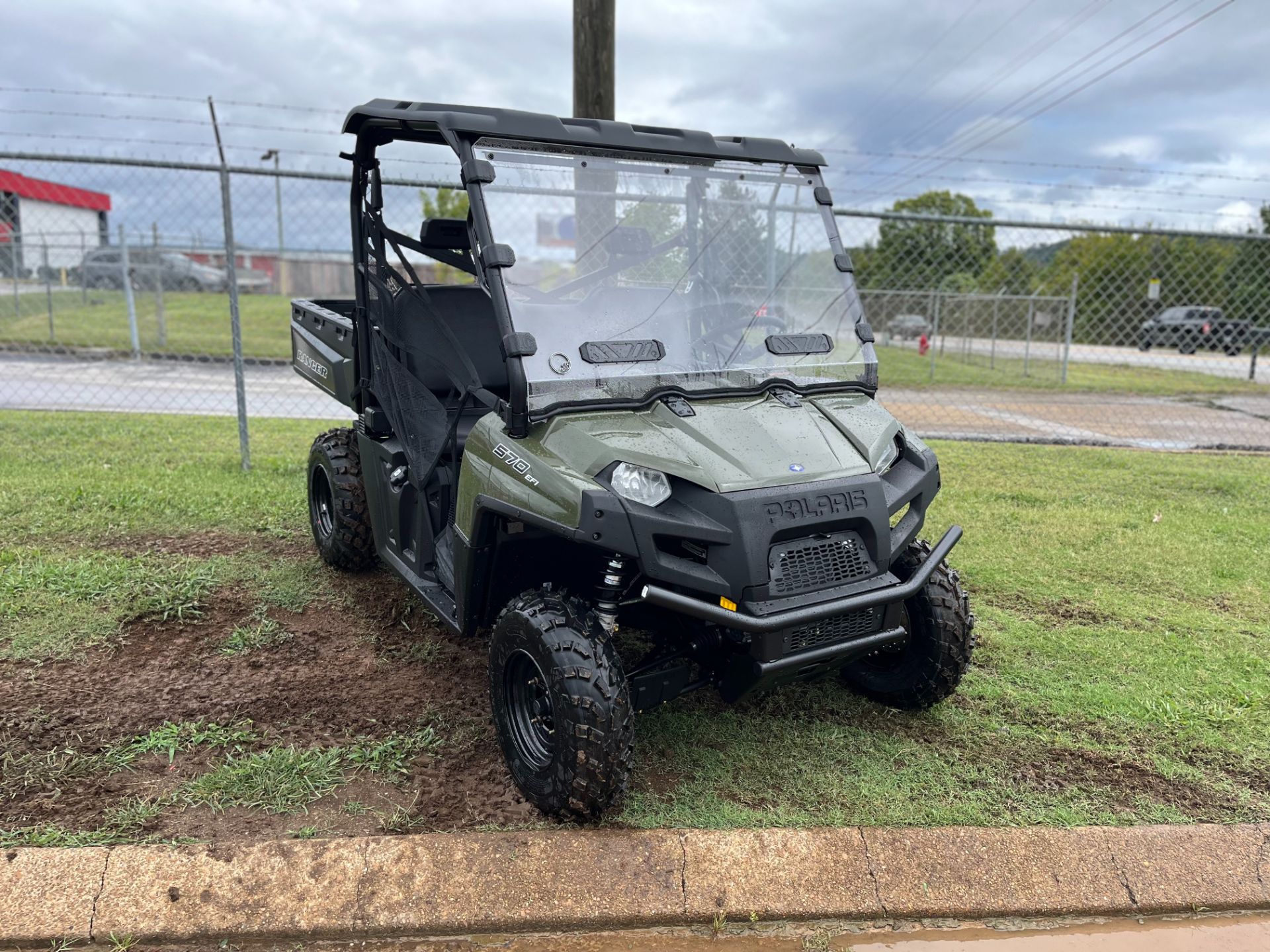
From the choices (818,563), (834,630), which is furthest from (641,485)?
(834,630)

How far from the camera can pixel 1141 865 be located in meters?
2.67

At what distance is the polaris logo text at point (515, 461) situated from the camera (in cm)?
277

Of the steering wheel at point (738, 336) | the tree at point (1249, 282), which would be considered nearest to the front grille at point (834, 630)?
the steering wheel at point (738, 336)

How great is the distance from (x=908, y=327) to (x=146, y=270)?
13.7 m

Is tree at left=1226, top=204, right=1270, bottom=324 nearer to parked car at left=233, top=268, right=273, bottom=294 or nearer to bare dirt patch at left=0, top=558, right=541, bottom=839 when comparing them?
bare dirt patch at left=0, top=558, right=541, bottom=839

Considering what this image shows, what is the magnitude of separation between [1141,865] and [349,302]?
4.48m

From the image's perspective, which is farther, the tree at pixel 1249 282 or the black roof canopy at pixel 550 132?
the tree at pixel 1249 282

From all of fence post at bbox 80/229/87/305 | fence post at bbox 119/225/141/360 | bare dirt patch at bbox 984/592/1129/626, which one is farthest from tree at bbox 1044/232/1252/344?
fence post at bbox 119/225/141/360

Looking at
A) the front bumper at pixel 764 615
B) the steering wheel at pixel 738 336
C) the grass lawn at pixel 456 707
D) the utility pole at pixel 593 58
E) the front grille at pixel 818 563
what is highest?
the utility pole at pixel 593 58

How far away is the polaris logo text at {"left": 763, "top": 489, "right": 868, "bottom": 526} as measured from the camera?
2600 millimetres

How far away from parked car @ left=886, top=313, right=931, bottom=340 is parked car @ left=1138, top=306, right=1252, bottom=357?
12.2 ft

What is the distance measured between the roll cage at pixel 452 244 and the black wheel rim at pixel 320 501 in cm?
74

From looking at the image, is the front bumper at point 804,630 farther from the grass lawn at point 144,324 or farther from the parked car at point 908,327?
the parked car at point 908,327

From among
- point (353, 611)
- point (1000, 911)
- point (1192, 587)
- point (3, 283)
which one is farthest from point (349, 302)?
point (3, 283)
